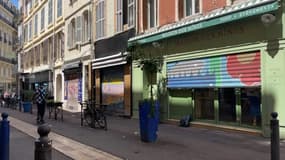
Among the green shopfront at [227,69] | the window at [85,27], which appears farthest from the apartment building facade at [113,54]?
the green shopfront at [227,69]

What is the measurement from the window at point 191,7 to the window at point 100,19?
29.0 feet

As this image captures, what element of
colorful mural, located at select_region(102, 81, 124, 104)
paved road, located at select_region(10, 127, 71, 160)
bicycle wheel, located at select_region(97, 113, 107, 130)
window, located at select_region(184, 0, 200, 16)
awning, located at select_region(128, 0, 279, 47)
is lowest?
paved road, located at select_region(10, 127, 71, 160)

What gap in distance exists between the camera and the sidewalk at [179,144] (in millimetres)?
9930

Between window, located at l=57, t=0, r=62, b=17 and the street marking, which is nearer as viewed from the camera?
the street marking

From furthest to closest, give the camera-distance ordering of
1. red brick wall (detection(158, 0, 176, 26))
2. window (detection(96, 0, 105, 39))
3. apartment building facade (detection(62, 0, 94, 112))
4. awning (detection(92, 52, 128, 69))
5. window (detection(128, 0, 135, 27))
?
apartment building facade (detection(62, 0, 94, 112)) < window (detection(96, 0, 105, 39)) < awning (detection(92, 52, 128, 69)) < window (detection(128, 0, 135, 27)) < red brick wall (detection(158, 0, 176, 26))

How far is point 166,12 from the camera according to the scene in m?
18.3

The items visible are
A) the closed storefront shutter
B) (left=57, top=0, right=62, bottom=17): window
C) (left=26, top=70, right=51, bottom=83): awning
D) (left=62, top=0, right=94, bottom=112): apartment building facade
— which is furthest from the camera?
(left=26, top=70, right=51, bottom=83): awning

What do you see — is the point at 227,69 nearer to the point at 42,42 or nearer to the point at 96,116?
the point at 96,116

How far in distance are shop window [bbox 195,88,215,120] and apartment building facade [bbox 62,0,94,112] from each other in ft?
38.9

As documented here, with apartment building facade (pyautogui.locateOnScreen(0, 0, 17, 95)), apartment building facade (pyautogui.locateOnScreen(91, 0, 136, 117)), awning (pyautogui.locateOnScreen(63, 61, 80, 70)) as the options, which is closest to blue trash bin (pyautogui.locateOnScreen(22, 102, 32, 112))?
awning (pyautogui.locateOnScreen(63, 61, 80, 70))

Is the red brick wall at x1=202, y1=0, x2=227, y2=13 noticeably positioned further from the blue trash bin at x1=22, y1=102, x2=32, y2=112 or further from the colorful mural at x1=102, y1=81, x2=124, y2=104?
the blue trash bin at x1=22, y1=102, x2=32, y2=112

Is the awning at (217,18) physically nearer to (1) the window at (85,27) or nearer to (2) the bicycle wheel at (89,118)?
(2) the bicycle wheel at (89,118)

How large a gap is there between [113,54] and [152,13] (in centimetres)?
392

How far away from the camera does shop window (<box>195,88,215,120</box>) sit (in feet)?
50.6
